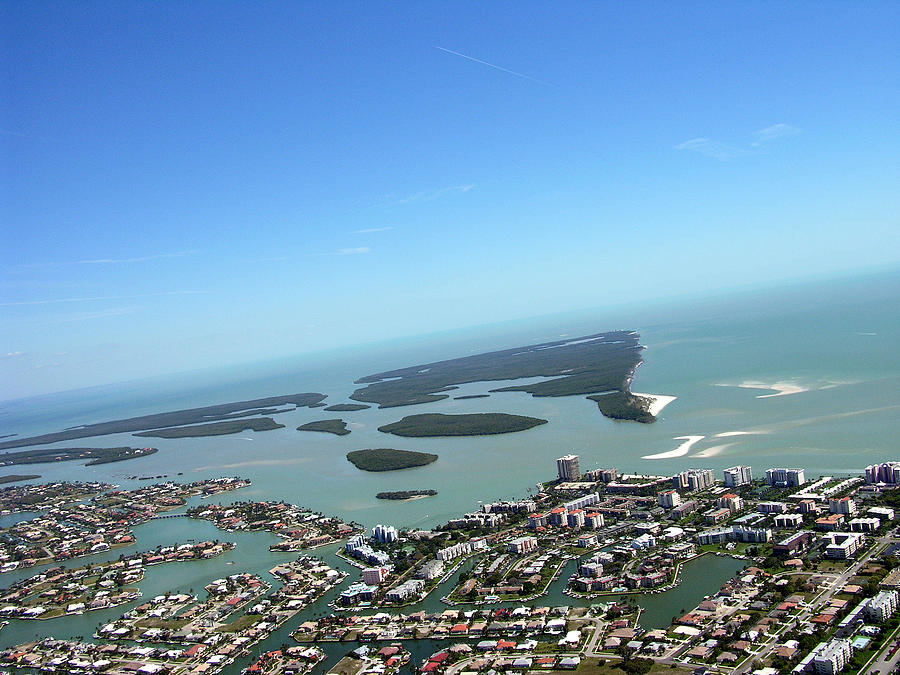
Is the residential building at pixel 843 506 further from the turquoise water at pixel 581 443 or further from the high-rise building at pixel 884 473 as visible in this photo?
the turquoise water at pixel 581 443

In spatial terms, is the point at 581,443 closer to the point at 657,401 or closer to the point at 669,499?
the point at 657,401

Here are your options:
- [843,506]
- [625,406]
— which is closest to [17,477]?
[625,406]

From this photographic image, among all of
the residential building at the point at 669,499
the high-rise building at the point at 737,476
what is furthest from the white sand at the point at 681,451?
the residential building at the point at 669,499

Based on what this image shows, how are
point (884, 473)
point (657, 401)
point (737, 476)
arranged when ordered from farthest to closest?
point (657, 401)
point (737, 476)
point (884, 473)

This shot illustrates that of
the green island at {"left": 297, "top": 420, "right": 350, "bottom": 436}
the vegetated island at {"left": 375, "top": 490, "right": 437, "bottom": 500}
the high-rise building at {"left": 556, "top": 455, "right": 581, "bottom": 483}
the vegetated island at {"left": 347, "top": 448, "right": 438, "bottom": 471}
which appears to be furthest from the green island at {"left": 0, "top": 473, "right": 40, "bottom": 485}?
the high-rise building at {"left": 556, "top": 455, "right": 581, "bottom": 483}

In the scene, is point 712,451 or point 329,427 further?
point 329,427

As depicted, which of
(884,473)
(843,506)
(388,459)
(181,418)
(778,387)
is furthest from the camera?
(181,418)
